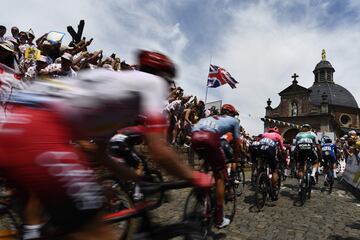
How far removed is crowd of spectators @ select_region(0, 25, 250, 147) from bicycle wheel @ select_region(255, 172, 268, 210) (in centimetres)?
357

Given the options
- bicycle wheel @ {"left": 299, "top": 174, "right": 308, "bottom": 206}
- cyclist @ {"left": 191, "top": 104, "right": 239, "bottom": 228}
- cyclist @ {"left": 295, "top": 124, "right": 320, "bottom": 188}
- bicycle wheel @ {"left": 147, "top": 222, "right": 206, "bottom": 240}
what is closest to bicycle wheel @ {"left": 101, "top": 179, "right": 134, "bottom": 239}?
bicycle wheel @ {"left": 147, "top": 222, "right": 206, "bottom": 240}

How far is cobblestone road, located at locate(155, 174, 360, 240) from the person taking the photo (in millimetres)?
6156

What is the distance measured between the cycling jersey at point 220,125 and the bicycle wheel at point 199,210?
120 centimetres

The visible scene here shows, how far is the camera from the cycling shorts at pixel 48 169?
6.97ft

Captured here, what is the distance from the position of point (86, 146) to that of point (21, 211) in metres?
0.88

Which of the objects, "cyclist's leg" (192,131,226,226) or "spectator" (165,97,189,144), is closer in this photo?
"cyclist's leg" (192,131,226,226)

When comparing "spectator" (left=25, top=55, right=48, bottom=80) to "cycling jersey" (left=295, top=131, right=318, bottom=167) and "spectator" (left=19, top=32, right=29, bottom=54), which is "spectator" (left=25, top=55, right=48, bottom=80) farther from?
"cycling jersey" (left=295, top=131, right=318, bottom=167)

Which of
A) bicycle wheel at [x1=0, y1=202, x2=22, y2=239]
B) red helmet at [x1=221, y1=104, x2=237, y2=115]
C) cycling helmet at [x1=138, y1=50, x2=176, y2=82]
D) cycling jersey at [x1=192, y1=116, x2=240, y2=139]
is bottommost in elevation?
bicycle wheel at [x1=0, y1=202, x2=22, y2=239]

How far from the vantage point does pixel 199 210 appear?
174 inches

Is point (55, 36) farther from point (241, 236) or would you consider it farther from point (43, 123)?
point (43, 123)

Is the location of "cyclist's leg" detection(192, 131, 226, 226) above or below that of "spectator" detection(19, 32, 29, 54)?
below

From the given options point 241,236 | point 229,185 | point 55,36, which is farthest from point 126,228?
point 55,36

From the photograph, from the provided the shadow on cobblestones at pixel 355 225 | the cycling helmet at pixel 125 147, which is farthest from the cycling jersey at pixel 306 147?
the cycling helmet at pixel 125 147

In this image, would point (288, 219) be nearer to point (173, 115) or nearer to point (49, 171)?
point (173, 115)
